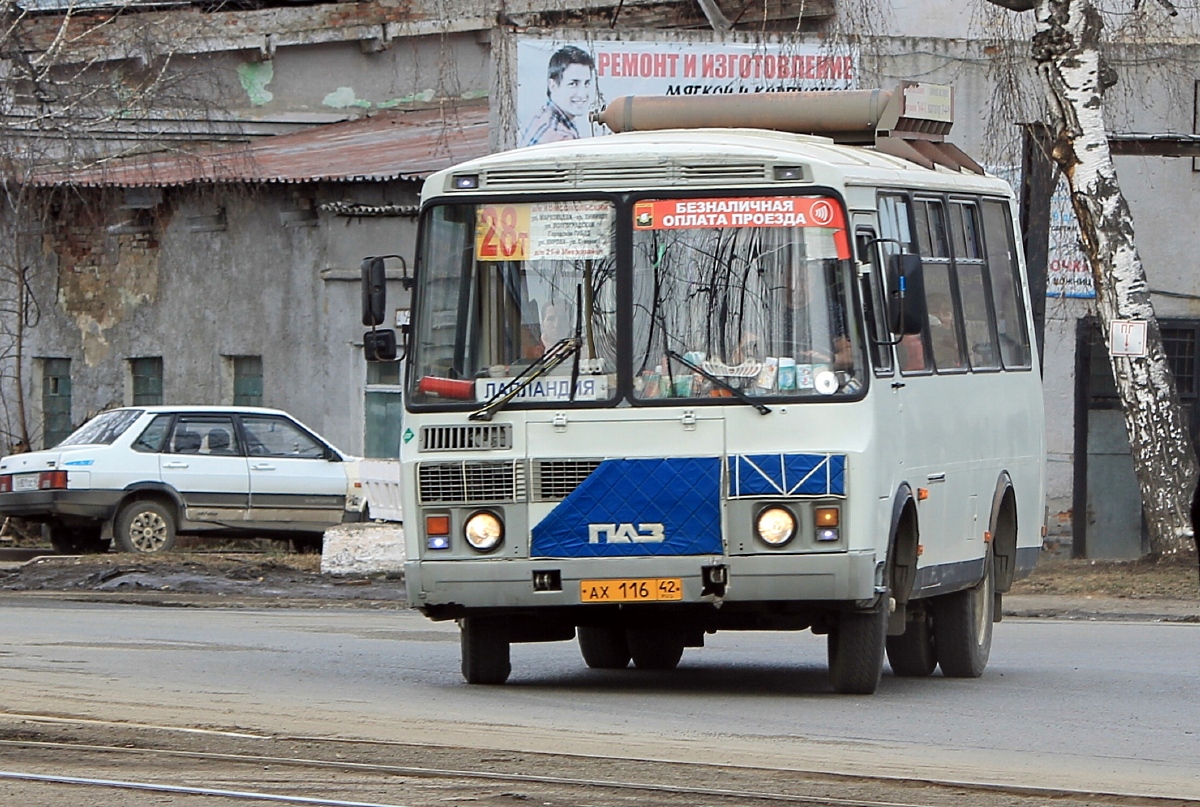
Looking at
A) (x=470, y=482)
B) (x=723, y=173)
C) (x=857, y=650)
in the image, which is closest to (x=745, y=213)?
(x=723, y=173)

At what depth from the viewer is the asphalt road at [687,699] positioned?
8461 mm

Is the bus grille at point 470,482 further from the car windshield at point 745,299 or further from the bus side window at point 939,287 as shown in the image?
the bus side window at point 939,287

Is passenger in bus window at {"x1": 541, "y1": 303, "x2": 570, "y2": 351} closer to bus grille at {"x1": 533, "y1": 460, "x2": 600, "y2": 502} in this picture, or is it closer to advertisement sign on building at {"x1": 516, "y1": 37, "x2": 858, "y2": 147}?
bus grille at {"x1": 533, "y1": 460, "x2": 600, "y2": 502}

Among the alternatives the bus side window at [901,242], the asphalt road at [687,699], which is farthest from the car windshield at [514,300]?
the asphalt road at [687,699]

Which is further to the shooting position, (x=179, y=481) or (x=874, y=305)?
(x=179, y=481)

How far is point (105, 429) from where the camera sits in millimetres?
23484

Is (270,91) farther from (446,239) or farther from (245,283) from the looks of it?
(446,239)

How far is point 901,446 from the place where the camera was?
10.5 meters

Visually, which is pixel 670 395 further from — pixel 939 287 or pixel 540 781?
pixel 540 781

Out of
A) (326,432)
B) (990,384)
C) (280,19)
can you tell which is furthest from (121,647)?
(280,19)

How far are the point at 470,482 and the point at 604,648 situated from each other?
7.84 feet

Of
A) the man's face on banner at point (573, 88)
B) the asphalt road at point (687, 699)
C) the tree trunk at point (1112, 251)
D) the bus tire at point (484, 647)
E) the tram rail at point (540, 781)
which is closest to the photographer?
the tram rail at point (540, 781)

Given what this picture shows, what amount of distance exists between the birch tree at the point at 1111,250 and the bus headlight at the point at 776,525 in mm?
10035

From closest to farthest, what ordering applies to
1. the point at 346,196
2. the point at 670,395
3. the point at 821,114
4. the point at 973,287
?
the point at 670,395, the point at 821,114, the point at 973,287, the point at 346,196
